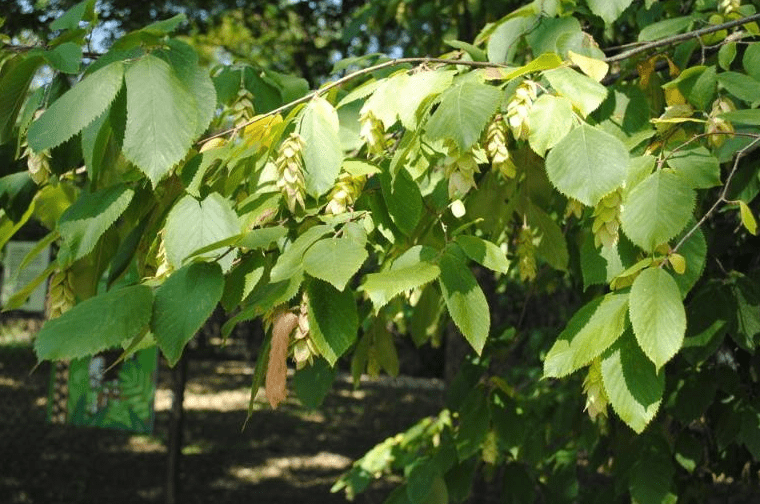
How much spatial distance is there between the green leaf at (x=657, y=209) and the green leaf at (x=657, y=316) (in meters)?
0.06

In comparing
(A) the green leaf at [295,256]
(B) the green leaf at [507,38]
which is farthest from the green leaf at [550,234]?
(A) the green leaf at [295,256]

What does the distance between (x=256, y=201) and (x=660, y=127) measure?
2.31 ft

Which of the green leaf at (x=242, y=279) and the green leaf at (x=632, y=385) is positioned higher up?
the green leaf at (x=242, y=279)

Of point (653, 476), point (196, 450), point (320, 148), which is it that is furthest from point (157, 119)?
point (196, 450)

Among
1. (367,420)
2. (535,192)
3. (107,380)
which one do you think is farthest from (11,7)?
(367,420)

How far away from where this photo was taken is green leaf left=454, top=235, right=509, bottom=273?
4.02 ft

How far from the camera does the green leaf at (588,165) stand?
3.70 ft

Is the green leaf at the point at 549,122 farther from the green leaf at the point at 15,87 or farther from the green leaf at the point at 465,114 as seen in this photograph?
the green leaf at the point at 15,87

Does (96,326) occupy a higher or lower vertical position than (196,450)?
higher

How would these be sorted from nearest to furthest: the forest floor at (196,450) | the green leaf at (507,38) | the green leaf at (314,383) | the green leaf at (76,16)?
1. the green leaf at (76,16)
2. the green leaf at (507,38)
3. the green leaf at (314,383)
4. the forest floor at (196,450)

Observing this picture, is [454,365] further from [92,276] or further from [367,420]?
[367,420]

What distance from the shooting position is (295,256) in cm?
113

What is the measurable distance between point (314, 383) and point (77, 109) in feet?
3.65

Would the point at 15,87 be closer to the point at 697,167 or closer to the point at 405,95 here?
the point at 405,95
